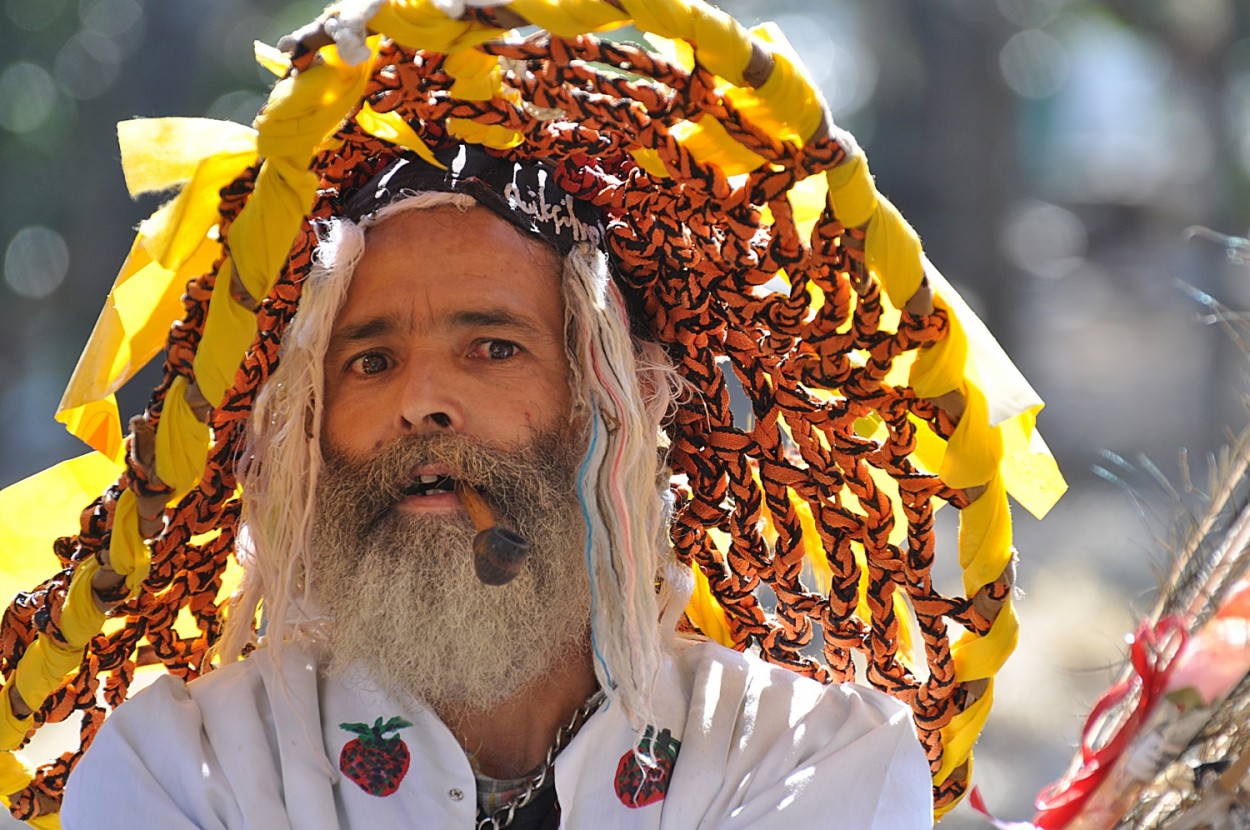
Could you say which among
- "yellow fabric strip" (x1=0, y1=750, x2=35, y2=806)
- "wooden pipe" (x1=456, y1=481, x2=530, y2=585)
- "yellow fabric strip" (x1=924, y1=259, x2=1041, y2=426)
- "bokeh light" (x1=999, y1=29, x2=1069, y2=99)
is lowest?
"bokeh light" (x1=999, y1=29, x2=1069, y2=99)

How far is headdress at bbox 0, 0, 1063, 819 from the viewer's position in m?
1.99

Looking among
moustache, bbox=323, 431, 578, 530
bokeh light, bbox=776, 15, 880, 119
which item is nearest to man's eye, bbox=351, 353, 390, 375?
moustache, bbox=323, 431, 578, 530

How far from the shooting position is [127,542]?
212 centimetres

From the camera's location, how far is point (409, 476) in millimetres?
2361

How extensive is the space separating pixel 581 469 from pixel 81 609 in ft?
2.53

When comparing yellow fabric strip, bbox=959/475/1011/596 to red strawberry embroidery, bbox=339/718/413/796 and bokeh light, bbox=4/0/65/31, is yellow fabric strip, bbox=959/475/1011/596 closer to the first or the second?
red strawberry embroidery, bbox=339/718/413/796

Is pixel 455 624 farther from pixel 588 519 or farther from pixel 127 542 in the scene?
pixel 127 542

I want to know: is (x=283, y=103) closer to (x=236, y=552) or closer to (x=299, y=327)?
(x=299, y=327)

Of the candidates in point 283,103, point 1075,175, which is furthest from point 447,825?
point 1075,175

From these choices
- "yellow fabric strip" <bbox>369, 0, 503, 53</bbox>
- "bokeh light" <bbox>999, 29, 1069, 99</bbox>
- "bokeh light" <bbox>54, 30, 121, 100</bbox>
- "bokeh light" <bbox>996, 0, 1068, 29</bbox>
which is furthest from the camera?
"bokeh light" <bbox>999, 29, 1069, 99</bbox>

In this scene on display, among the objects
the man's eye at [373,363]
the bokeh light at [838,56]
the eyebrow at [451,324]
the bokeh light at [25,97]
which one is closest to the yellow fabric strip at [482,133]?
the eyebrow at [451,324]

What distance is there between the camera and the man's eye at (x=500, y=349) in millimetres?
2438

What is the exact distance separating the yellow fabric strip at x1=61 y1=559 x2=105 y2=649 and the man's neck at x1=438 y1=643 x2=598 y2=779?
55 centimetres

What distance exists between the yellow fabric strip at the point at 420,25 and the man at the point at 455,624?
56cm
